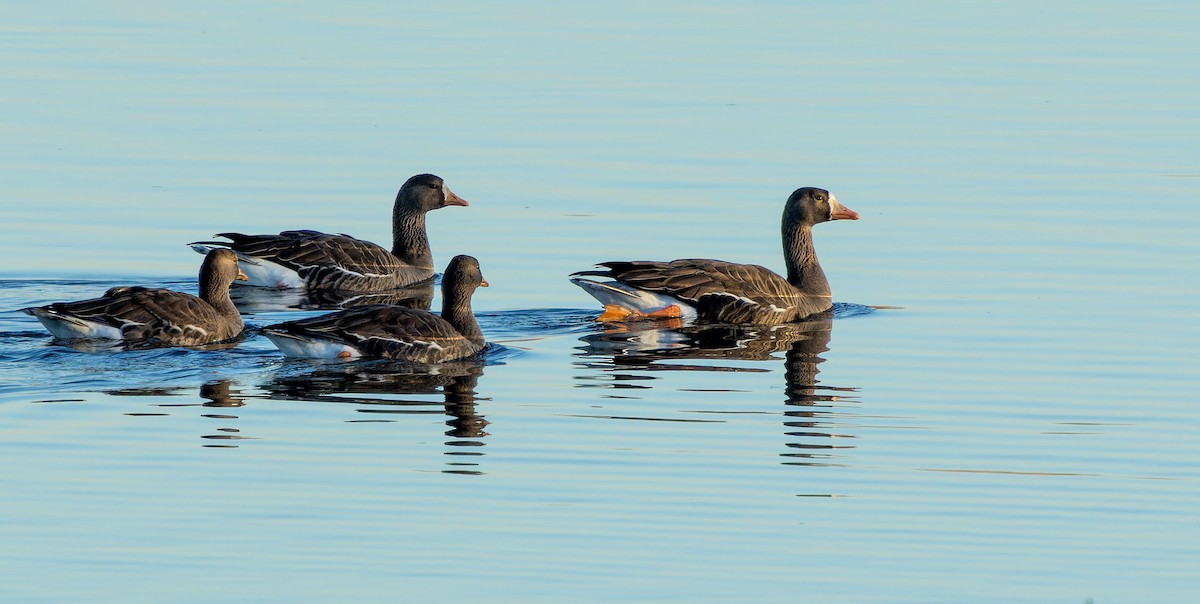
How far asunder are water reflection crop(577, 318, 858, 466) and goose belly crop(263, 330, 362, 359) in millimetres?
1944

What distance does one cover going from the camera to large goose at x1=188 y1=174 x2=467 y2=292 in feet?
70.9

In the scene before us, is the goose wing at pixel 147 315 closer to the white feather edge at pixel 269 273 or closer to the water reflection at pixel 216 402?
the water reflection at pixel 216 402

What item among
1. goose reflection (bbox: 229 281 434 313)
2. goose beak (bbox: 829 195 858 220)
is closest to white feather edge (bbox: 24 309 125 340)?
goose reflection (bbox: 229 281 434 313)

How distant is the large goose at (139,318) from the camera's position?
1691cm

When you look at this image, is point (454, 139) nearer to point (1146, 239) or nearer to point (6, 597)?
point (1146, 239)

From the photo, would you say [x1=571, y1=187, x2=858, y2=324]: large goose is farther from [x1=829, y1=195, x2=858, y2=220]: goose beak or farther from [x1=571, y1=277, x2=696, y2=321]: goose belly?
[x1=829, y1=195, x2=858, y2=220]: goose beak

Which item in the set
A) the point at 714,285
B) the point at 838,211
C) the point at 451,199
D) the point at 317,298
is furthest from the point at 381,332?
the point at 451,199

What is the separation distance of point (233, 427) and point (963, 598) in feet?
18.2

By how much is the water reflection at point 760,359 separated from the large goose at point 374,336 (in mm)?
1200

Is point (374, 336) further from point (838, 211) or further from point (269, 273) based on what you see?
point (838, 211)

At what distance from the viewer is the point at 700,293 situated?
A: 19.6 m

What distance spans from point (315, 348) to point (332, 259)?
18.2 ft

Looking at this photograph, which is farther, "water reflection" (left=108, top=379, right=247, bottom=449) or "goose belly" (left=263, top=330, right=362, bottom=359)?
"goose belly" (left=263, top=330, right=362, bottom=359)

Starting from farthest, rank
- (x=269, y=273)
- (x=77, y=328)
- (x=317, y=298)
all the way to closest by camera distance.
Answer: (x=269, y=273)
(x=317, y=298)
(x=77, y=328)
